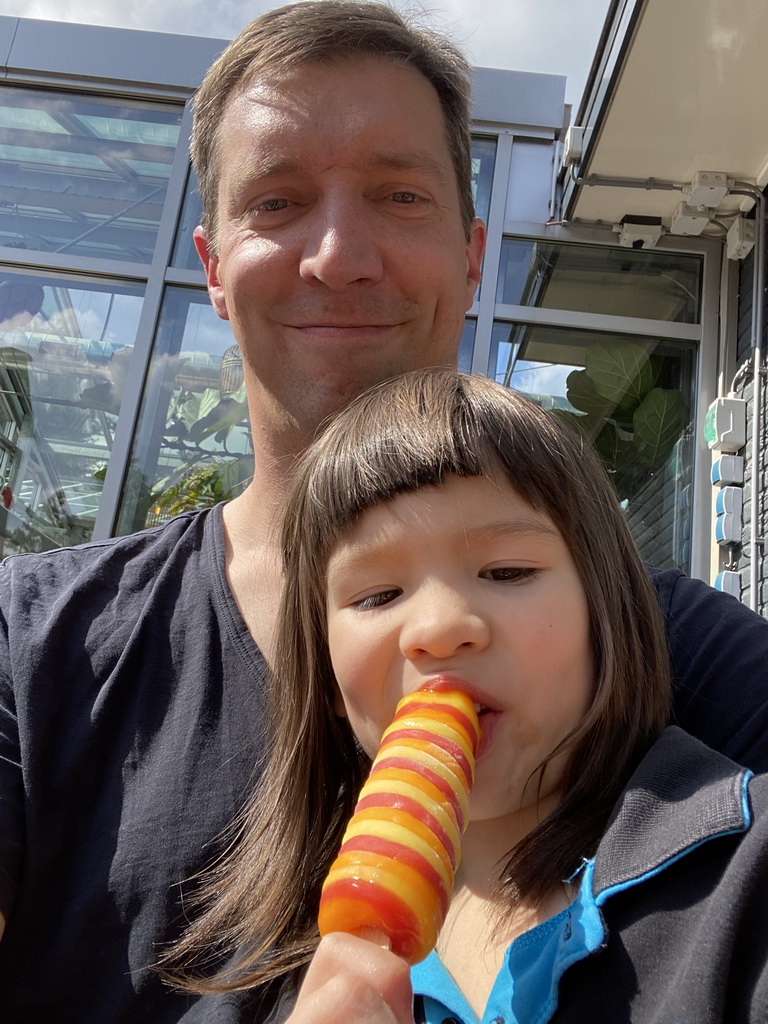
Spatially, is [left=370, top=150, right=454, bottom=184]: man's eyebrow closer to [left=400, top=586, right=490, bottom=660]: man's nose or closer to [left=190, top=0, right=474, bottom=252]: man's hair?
[left=190, top=0, right=474, bottom=252]: man's hair

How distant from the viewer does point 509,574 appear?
1.37m

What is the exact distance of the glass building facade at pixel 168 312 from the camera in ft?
20.6

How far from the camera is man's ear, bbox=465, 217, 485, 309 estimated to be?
2.71 meters

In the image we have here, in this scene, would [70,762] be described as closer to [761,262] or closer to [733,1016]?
[733,1016]

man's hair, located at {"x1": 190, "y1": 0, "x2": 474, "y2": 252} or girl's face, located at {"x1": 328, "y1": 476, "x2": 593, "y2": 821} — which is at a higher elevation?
man's hair, located at {"x1": 190, "y1": 0, "x2": 474, "y2": 252}

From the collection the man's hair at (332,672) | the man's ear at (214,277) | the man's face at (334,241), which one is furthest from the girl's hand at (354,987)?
the man's ear at (214,277)

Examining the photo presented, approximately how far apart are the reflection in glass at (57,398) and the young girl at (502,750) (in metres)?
4.99

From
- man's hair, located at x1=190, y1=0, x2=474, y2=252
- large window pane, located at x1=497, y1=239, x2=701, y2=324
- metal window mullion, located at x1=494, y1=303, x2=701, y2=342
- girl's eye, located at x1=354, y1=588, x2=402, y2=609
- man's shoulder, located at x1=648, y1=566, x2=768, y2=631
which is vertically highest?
large window pane, located at x1=497, y1=239, x2=701, y2=324

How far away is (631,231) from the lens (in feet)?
21.1

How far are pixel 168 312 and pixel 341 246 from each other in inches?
187

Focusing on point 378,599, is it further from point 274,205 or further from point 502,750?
point 274,205

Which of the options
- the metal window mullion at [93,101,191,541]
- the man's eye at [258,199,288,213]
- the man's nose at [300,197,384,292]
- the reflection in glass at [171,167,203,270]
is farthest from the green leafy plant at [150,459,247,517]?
the man's nose at [300,197,384,292]

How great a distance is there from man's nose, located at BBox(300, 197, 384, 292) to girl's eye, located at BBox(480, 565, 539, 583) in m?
1.05

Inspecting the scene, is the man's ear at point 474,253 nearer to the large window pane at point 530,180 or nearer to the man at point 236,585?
the man at point 236,585
